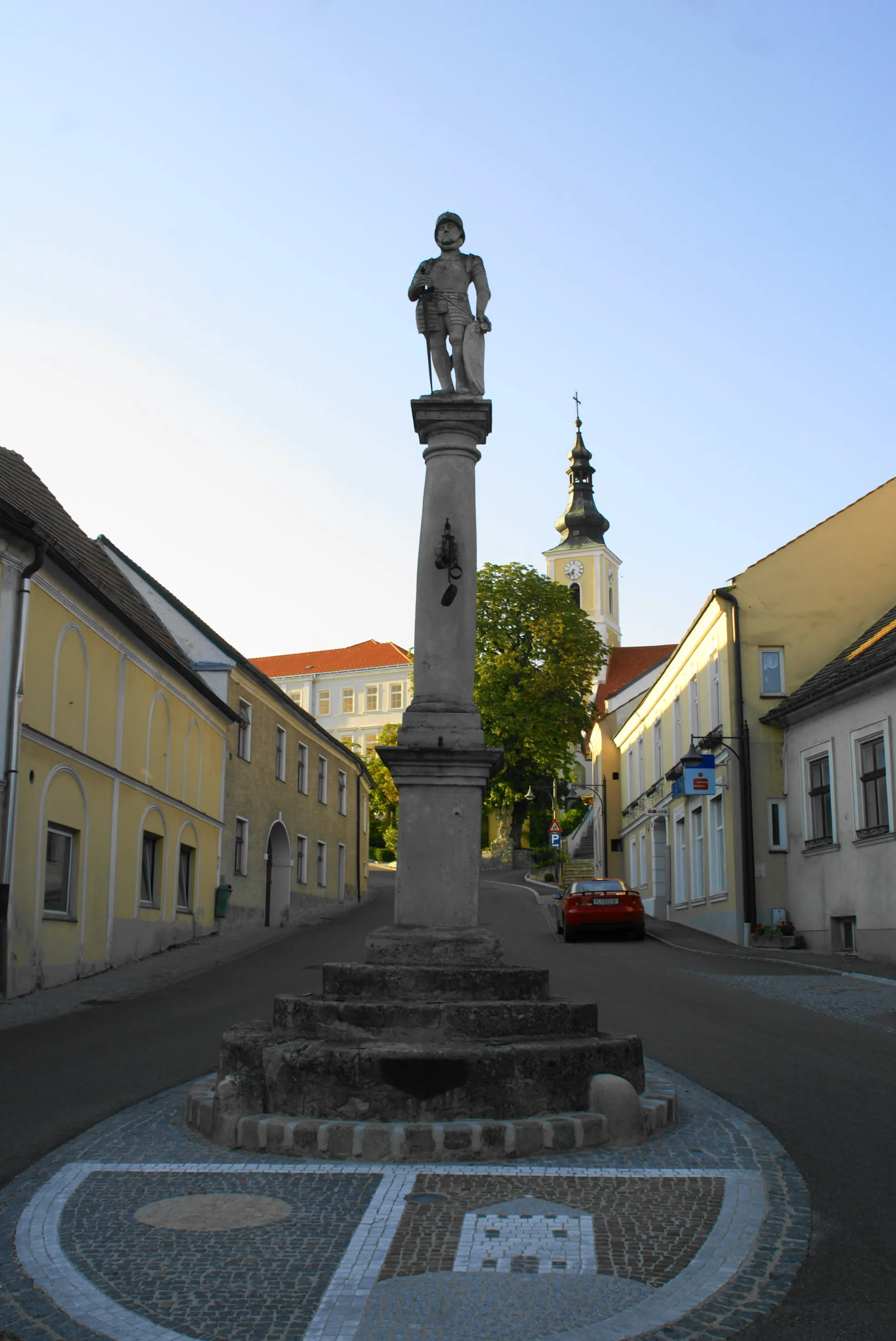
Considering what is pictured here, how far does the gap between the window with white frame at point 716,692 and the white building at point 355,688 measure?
5586cm

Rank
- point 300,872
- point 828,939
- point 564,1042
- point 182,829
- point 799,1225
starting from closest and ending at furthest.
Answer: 1. point 799,1225
2. point 564,1042
3. point 828,939
4. point 182,829
5. point 300,872

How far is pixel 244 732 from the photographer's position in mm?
30609

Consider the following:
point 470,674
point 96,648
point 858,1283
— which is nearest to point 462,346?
point 470,674

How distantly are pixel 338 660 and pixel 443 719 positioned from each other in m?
82.9

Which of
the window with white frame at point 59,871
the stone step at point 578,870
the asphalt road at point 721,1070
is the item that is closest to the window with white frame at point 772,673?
the asphalt road at point 721,1070

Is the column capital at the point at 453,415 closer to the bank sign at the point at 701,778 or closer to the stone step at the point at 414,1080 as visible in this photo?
the stone step at the point at 414,1080

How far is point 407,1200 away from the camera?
5215 mm

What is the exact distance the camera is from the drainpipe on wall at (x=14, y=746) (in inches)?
582

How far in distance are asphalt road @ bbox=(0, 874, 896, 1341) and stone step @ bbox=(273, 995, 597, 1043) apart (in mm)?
1393

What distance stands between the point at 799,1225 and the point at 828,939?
18.3 metres

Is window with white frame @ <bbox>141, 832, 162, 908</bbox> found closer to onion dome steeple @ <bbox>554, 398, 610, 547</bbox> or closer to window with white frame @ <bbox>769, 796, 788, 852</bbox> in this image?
window with white frame @ <bbox>769, 796, 788, 852</bbox>

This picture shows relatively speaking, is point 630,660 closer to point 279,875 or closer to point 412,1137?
point 279,875

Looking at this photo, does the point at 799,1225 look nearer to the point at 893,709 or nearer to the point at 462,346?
the point at 462,346

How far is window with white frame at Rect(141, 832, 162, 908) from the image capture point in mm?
21859
